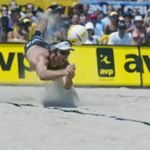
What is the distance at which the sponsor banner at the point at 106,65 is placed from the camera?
13.0m

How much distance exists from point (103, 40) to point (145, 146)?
24.6 feet

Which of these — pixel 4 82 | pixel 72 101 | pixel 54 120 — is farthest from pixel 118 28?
pixel 54 120

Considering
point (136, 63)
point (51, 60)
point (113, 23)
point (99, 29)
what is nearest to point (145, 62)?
point (136, 63)

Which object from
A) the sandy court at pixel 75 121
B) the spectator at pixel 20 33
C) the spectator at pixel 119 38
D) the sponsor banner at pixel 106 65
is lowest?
the sandy court at pixel 75 121

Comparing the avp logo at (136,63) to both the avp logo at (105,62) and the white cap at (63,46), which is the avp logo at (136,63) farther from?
the white cap at (63,46)

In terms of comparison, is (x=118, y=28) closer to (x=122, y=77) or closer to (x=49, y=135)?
(x=122, y=77)

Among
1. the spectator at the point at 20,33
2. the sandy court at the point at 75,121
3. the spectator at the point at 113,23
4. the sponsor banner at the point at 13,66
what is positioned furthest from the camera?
the spectator at the point at 113,23

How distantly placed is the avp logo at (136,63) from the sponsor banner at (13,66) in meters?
1.98

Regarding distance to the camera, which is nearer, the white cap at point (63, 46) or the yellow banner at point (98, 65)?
the white cap at point (63, 46)

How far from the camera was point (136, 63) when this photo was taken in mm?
13133

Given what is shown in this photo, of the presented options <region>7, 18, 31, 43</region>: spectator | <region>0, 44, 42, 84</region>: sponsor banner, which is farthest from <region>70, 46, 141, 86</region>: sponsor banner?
<region>7, 18, 31, 43</region>: spectator

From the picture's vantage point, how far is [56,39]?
12.9 metres

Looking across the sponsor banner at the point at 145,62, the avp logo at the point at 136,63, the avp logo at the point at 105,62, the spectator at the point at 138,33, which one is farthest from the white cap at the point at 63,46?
the spectator at the point at 138,33

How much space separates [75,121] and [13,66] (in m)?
5.05
